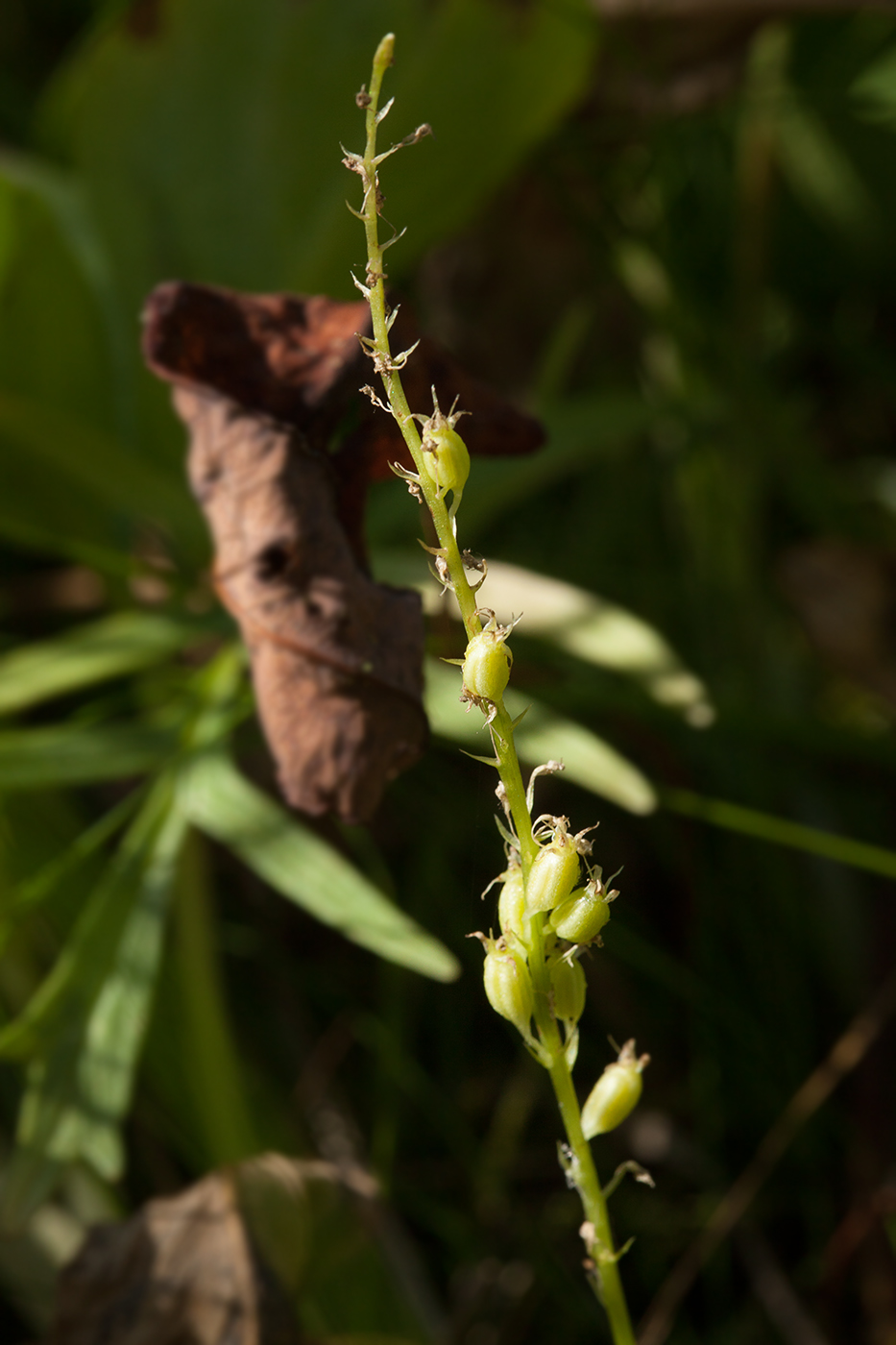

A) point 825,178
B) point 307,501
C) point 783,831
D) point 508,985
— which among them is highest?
point 825,178

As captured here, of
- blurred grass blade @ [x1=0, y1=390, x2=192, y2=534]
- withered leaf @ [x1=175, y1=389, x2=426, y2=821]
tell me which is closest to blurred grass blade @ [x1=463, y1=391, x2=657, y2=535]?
blurred grass blade @ [x1=0, y1=390, x2=192, y2=534]

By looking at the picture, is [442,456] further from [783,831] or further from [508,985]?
[783,831]

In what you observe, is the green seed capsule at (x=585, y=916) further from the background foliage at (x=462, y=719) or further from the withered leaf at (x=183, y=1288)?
the withered leaf at (x=183, y=1288)

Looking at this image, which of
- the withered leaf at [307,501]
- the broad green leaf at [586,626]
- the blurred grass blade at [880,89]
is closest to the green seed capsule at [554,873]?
the withered leaf at [307,501]

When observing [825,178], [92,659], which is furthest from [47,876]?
[825,178]

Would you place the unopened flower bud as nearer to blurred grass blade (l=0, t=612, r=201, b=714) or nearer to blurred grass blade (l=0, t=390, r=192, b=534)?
blurred grass blade (l=0, t=612, r=201, b=714)

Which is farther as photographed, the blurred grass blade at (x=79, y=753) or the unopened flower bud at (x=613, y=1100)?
the blurred grass blade at (x=79, y=753)
